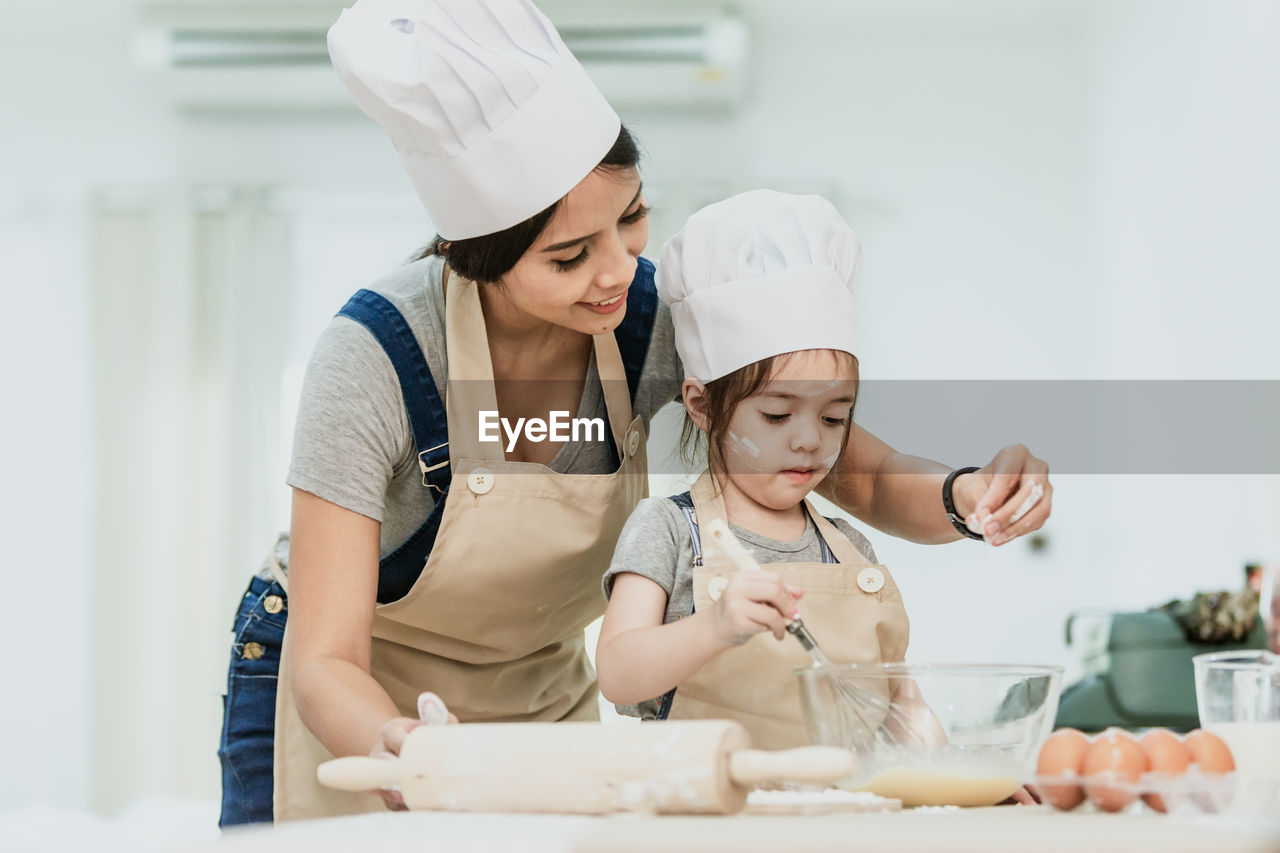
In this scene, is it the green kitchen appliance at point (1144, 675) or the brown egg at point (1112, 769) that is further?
the green kitchen appliance at point (1144, 675)

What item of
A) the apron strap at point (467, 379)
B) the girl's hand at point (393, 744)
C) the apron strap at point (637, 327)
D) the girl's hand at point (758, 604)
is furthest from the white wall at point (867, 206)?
the girl's hand at point (393, 744)

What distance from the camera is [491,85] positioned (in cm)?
98

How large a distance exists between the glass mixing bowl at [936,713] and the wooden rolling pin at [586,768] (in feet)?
0.39

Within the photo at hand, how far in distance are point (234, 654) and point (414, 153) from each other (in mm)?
606

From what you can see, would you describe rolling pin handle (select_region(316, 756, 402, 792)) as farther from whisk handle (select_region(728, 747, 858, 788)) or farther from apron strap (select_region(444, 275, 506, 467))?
apron strap (select_region(444, 275, 506, 467))

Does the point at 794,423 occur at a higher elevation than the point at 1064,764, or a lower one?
higher

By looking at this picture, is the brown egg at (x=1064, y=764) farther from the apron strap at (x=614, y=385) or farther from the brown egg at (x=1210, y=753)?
the apron strap at (x=614, y=385)

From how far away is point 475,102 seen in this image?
3.24 feet

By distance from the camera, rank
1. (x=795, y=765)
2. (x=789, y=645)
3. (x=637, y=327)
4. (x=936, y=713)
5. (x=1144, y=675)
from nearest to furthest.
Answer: (x=795, y=765)
(x=936, y=713)
(x=789, y=645)
(x=637, y=327)
(x=1144, y=675)

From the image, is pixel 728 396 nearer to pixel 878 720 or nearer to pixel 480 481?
pixel 480 481

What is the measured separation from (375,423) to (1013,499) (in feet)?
1.82

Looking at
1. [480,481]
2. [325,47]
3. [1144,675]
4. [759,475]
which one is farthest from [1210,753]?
[325,47]

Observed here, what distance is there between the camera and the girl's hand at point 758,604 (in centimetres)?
79

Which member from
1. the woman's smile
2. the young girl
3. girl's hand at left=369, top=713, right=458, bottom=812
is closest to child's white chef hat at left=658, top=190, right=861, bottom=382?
the young girl
